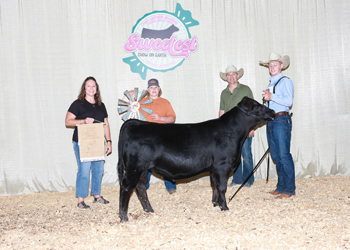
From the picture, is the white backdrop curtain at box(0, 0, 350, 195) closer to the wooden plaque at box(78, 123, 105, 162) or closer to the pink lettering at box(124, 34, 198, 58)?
the pink lettering at box(124, 34, 198, 58)

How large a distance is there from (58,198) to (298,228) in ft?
Answer: 12.6

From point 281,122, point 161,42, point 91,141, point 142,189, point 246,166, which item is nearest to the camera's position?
point 142,189

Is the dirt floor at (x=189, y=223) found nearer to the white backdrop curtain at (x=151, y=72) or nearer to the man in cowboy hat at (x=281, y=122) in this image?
the man in cowboy hat at (x=281, y=122)

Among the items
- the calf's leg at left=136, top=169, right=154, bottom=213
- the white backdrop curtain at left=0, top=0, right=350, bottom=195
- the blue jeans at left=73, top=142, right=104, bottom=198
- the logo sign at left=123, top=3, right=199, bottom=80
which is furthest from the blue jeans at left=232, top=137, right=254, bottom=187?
the blue jeans at left=73, top=142, right=104, bottom=198

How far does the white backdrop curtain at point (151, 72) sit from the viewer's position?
557cm

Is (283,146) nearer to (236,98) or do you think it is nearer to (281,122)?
(281,122)

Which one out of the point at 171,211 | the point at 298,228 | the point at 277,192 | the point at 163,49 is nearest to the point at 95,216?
the point at 171,211

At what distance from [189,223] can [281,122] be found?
202 cm

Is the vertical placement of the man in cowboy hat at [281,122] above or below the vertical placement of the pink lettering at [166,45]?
below

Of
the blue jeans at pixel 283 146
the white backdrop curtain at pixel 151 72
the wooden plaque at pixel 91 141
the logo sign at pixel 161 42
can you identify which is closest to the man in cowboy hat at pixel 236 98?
the blue jeans at pixel 283 146

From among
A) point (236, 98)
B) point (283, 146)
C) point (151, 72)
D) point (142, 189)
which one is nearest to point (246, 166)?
point (283, 146)

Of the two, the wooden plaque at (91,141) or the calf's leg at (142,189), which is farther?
the wooden plaque at (91,141)

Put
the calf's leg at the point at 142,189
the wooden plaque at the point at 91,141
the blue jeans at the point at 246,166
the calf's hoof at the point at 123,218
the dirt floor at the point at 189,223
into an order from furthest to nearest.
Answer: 1. the blue jeans at the point at 246,166
2. the wooden plaque at the point at 91,141
3. the calf's leg at the point at 142,189
4. the calf's hoof at the point at 123,218
5. the dirt floor at the point at 189,223

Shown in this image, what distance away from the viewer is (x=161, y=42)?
19.3 ft
